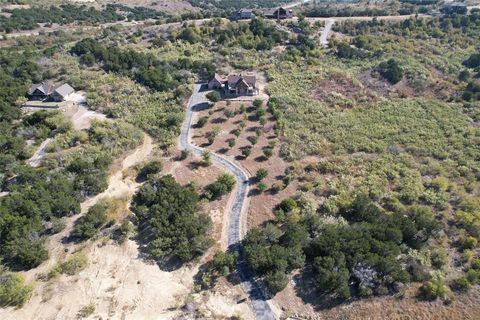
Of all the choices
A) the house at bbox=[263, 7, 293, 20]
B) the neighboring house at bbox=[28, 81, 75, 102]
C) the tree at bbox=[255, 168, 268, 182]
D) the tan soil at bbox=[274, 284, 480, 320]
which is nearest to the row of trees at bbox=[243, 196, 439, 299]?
the tan soil at bbox=[274, 284, 480, 320]

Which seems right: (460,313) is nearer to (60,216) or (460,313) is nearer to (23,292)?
(23,292)

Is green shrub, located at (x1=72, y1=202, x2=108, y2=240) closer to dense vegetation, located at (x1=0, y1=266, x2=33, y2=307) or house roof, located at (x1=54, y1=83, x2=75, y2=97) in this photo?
dense vegetation, located at (x1=0, y1=266, x2=33, y2=307)

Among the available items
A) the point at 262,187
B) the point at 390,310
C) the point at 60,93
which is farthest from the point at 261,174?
the point at 60,93

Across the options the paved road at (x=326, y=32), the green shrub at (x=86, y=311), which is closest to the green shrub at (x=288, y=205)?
the green shrub at (x=86, y=311)

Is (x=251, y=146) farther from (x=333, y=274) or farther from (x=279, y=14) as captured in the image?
(x=279, y=14)

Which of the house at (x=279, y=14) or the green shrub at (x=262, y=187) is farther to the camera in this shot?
the house at (x=279, y=14)

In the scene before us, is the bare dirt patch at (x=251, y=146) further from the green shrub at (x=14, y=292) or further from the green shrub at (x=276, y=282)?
the green shrub at (x=14, y=292)
